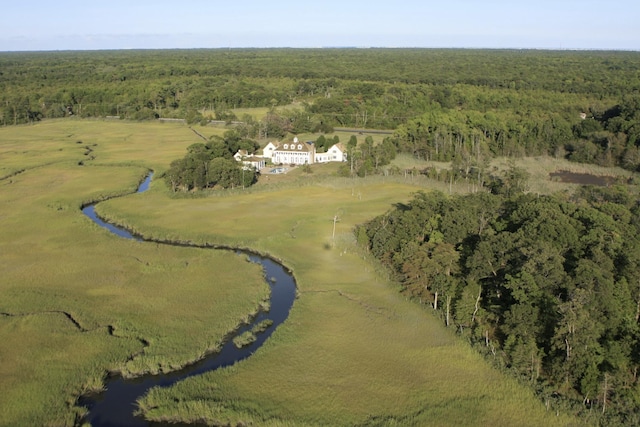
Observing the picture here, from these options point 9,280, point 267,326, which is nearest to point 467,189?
point 267,326

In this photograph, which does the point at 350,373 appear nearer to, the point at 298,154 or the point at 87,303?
the point at 87,303

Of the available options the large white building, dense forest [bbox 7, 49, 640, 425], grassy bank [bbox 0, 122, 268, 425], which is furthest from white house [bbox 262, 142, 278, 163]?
grassy bank [bbox 0, 122, 268, 425]

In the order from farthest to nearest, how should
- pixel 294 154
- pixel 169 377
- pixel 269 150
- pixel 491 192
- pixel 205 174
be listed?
1. pixel 269 150
2. pixel 294 154
3. pixel 205 174
4. pixel 491 192
5. pixel 169 377

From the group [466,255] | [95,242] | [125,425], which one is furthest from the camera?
[95,242]

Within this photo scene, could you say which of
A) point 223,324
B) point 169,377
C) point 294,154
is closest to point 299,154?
point 294,154

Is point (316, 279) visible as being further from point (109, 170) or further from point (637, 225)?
point (109, 170)

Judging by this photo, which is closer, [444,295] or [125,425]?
[125,425]
